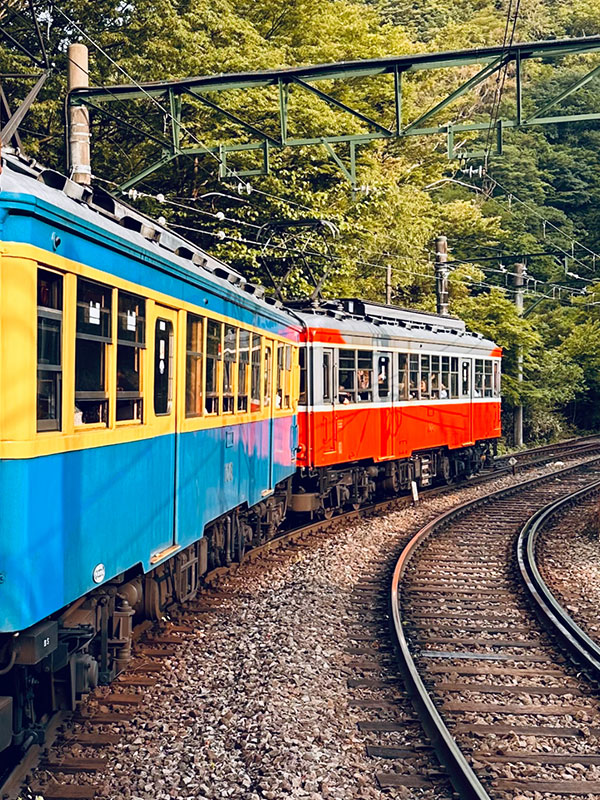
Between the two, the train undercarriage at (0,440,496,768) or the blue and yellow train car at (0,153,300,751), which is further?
the train undercarriage at (0,440,496,768)

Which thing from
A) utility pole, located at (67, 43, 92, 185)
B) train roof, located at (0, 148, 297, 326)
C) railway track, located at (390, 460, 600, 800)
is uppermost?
utility pole, located at (67, 43, 92, 185)

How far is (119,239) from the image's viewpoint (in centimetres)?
551

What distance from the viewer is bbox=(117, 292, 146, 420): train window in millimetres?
5664

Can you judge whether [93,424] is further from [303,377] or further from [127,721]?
[303,377]

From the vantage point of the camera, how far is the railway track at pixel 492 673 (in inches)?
218

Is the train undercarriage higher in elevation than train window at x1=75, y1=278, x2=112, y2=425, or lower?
lower

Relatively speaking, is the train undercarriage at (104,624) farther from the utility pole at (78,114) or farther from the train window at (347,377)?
the utility pole at (78,114)

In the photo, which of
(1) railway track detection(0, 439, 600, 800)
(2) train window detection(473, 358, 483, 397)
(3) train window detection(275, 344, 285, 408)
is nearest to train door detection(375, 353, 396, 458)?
(3) train window detection(275, 344, 285, 408)

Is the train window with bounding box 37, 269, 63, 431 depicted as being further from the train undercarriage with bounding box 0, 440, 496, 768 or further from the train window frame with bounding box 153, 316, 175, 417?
the train window frame with bounding box 153, 316, 175, 417

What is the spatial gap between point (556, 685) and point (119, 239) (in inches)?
172

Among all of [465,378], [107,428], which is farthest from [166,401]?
[465,378]

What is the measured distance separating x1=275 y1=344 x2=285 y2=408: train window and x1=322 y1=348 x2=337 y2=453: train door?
86.8 inches

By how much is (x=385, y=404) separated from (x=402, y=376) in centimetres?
97

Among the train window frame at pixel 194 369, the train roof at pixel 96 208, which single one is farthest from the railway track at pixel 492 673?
the train roof at pixel 96 208
